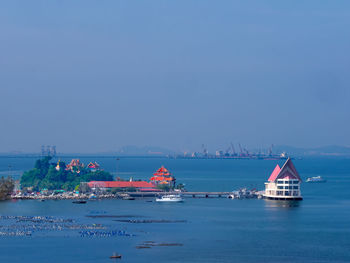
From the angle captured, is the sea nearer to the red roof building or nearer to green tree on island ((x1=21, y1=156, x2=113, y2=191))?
the red roof building

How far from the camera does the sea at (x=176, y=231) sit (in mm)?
72250

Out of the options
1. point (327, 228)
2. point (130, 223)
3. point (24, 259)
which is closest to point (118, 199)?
point (130, 223)

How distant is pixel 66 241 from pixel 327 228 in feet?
100

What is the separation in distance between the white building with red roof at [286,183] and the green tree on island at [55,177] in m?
37.0

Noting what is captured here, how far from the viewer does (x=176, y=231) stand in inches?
3418

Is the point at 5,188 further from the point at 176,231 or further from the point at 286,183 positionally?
the point at 176,231

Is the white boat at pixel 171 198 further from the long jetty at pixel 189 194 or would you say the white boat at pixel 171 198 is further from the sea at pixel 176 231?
A: the long jetty at pixel 189 194

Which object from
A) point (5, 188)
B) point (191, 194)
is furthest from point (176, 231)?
point (191, 194)

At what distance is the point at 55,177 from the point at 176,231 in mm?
68160

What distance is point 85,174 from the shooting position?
157875 millimetres

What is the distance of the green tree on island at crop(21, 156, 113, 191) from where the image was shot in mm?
147250

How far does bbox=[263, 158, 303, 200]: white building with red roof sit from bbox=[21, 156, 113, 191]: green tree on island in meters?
37.0

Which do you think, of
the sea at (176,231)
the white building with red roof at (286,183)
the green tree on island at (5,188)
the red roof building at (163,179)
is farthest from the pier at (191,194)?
the green tree on island at (5,188)

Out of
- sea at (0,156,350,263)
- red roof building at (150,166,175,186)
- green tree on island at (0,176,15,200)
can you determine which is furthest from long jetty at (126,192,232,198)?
green tree on island at (0,176,15,200)
